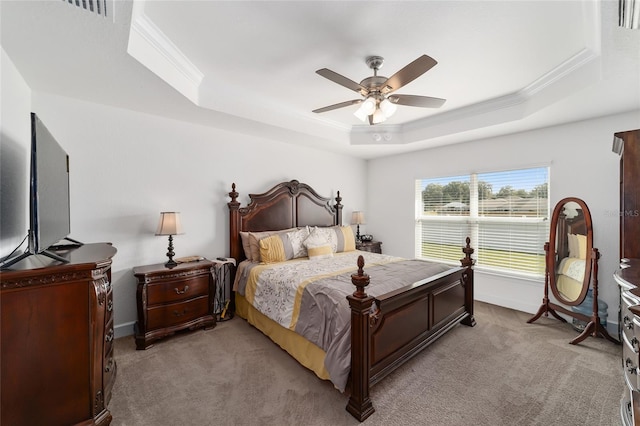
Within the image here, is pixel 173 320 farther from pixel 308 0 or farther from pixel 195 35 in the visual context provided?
pixel 308 0

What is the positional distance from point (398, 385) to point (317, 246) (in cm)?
190

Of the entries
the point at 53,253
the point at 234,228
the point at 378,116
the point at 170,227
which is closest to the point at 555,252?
the point at 378,116

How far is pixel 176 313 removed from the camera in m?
2.81

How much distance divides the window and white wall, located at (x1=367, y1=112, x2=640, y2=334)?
145mm

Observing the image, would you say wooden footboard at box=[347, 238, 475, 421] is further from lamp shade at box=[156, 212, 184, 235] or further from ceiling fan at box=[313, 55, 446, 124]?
lamp shade at box=[156, 212, 184, 235]

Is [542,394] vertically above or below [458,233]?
below

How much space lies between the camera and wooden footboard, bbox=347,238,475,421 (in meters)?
1.81

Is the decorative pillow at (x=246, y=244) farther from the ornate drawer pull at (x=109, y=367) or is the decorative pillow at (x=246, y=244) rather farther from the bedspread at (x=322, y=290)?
the ornate drawer pull at (x=109, y=367)

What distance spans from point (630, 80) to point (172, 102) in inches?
165

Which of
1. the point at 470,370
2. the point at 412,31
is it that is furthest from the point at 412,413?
the point at 412,31

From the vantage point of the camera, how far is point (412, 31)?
2039 millimetres

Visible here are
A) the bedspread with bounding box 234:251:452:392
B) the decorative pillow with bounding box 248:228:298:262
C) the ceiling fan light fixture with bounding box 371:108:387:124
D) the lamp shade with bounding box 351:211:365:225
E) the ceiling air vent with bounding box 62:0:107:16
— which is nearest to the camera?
the ceiling air vent with bounding box 62:0:107:16

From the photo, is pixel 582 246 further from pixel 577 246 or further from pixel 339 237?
pixel 339 237

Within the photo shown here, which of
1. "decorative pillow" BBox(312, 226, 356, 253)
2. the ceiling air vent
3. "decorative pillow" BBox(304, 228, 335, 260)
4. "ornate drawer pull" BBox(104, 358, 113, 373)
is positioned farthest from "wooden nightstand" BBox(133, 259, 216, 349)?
the ceiling air vent
